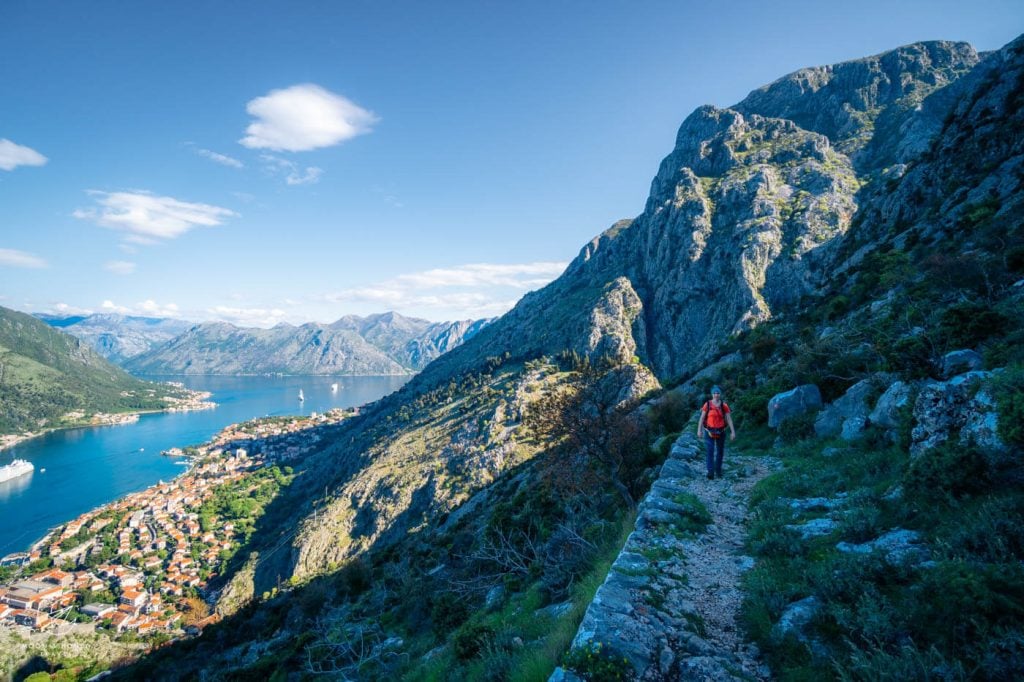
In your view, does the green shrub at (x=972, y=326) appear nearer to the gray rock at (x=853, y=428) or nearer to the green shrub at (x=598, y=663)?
the gray rock at (x=853, y=428)

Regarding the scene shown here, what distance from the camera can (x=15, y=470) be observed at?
447 feet

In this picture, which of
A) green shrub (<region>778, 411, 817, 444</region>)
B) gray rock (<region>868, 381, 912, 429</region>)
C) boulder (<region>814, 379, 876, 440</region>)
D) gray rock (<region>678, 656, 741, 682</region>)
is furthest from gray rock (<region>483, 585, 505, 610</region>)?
gray rock (<region>868, 381, 912, 429</region>)

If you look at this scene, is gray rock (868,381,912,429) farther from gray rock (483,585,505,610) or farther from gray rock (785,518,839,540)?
gray rock (483,585,505,610)

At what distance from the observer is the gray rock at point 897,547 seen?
447 cm

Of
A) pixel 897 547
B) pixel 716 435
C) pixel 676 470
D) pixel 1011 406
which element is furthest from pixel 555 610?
pixel 1011 406

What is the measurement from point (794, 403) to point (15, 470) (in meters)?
220

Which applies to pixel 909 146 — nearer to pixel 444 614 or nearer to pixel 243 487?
pixel 444 614

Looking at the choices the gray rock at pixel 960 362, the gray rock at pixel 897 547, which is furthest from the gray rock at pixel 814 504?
the gray rock at pixel 960 362

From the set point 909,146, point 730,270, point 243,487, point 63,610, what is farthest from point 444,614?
point 909,146

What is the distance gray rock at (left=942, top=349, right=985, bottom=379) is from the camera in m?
8.02

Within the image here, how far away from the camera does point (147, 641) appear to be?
50469mm

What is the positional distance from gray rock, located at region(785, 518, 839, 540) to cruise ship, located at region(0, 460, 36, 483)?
214 meters

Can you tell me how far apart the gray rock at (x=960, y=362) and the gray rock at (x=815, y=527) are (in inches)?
184

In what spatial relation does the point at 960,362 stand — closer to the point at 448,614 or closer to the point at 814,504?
the point at 814,504
